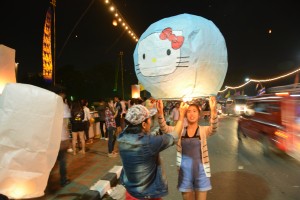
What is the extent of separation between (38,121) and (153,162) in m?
1.22

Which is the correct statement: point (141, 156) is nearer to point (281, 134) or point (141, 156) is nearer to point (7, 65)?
point (7, 65)

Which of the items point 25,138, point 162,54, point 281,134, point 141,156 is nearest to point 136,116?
point 141,156

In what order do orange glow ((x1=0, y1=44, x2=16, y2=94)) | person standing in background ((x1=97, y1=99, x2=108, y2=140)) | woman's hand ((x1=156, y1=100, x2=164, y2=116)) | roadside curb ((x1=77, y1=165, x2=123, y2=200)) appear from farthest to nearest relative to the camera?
person standing in background ((x1=97, y1=99, x2=108, y2=140)), roadside curb ((x1=77, y1=165, x2=123, y2=200)), woman's hand ((x1=156, y1=100, x2=164, y2=116)), orange glow ((x1=0, y1=44, x2=16, y2=94))

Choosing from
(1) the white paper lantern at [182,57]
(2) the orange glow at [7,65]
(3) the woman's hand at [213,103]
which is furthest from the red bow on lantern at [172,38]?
(2) the orange glow at [7,65]

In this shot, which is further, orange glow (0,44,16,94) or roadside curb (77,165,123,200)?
roadside curb (77,165,123,200)

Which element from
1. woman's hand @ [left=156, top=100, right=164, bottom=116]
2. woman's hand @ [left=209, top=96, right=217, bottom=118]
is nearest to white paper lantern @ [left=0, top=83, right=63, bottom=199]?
woman's hand @ [left=156, top=100, right=164, bottom=116]

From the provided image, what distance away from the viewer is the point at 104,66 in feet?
231

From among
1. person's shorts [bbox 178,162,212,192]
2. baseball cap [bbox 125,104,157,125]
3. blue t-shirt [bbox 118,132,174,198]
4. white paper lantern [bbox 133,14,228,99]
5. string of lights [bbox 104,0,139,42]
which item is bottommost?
person's shorts [bbox 178,162,212,192]

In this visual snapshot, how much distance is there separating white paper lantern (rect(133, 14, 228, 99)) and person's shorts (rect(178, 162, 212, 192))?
1.05m

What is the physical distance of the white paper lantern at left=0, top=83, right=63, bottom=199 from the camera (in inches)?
102

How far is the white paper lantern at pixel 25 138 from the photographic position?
8.46 ft

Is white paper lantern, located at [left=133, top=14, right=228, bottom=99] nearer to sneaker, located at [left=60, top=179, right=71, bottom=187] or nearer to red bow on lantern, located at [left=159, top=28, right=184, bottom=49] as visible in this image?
red bow on lantern, located at [left=159, top=28, right=184, bottom=49]

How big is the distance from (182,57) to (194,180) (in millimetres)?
1661

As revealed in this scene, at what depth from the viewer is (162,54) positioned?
326cm
